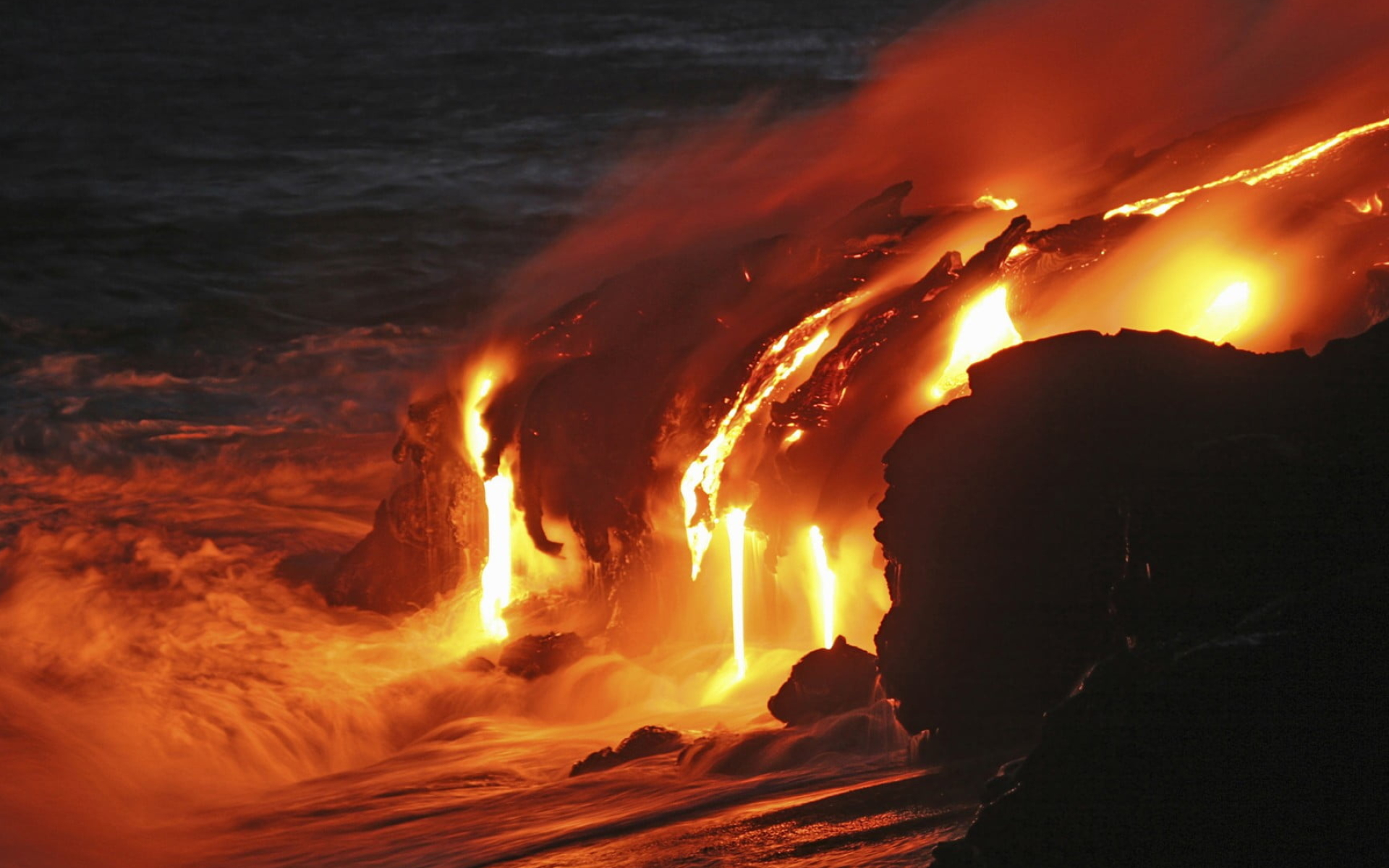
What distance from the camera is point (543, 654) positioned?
6664 mm

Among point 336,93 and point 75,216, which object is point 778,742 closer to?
point 75,216

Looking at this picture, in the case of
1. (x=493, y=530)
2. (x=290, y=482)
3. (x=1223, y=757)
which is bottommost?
(x=1223, y=757)

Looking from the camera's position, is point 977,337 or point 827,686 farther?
point 977,337

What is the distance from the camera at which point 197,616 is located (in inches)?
330

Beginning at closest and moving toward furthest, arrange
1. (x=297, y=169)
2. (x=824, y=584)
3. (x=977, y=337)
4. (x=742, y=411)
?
(x=977, y=337) → (x=824, y=584) → (x=742, y=411) → (x=297, y=169)

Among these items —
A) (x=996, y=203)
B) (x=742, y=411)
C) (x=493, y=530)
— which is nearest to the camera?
(x=742, y=411)

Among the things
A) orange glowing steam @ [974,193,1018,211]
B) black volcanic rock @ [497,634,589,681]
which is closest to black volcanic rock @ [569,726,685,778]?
black volcanic rock @ [497,634,589,681]

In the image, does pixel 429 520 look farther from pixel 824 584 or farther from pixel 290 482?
pixel 290 482

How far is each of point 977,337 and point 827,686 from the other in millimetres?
1391

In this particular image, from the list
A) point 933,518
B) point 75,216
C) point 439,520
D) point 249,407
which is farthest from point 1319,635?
point 75,216

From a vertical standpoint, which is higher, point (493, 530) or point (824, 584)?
point (493, 530)

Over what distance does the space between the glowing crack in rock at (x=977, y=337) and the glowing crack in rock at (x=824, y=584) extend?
0.67m

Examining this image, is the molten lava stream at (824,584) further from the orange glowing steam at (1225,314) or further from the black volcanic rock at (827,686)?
the orange glowing steam at (1225,314)

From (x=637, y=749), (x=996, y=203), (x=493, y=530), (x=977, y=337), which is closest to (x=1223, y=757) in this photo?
(x=637, y=749)
